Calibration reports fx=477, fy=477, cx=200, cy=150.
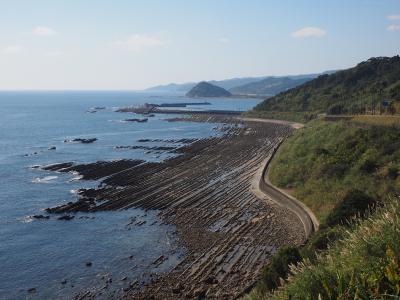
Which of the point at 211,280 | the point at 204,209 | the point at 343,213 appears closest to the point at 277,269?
the point at 211,280

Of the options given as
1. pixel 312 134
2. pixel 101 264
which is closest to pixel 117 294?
pixel 101 264

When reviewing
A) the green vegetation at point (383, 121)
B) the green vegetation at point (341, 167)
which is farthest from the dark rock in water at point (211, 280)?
the green vegetation at point (383, 121)

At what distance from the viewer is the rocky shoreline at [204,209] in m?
24.4

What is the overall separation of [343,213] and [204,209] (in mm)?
15606

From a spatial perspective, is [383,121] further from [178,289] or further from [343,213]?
[178,289]

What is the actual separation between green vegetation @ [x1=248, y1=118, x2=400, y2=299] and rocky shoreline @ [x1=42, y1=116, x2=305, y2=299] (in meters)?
3.43

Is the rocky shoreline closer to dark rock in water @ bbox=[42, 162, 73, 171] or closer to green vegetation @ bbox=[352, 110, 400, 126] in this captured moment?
dark rock in water @ bbox=[42, 162, 73, 171]

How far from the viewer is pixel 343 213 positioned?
25.0 m

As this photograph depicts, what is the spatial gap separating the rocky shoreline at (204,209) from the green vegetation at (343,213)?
11.3 feet

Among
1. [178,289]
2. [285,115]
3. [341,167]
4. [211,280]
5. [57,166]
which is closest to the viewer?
[178,289]

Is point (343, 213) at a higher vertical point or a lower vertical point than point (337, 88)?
lower

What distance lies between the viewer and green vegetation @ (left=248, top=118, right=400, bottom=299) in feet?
26.4

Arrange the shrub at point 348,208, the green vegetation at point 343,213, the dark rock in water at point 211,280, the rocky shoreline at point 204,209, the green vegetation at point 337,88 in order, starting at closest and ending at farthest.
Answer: the green vegetation at point 343,213 → the dark rock in water at point 211,280 → the rocky shoreline at point 204,209 → the shrub at point 348,208 → the green vegetation at point 337,88

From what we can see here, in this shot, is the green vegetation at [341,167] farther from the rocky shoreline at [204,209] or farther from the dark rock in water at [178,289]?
the dark rock in water at [178,289]
